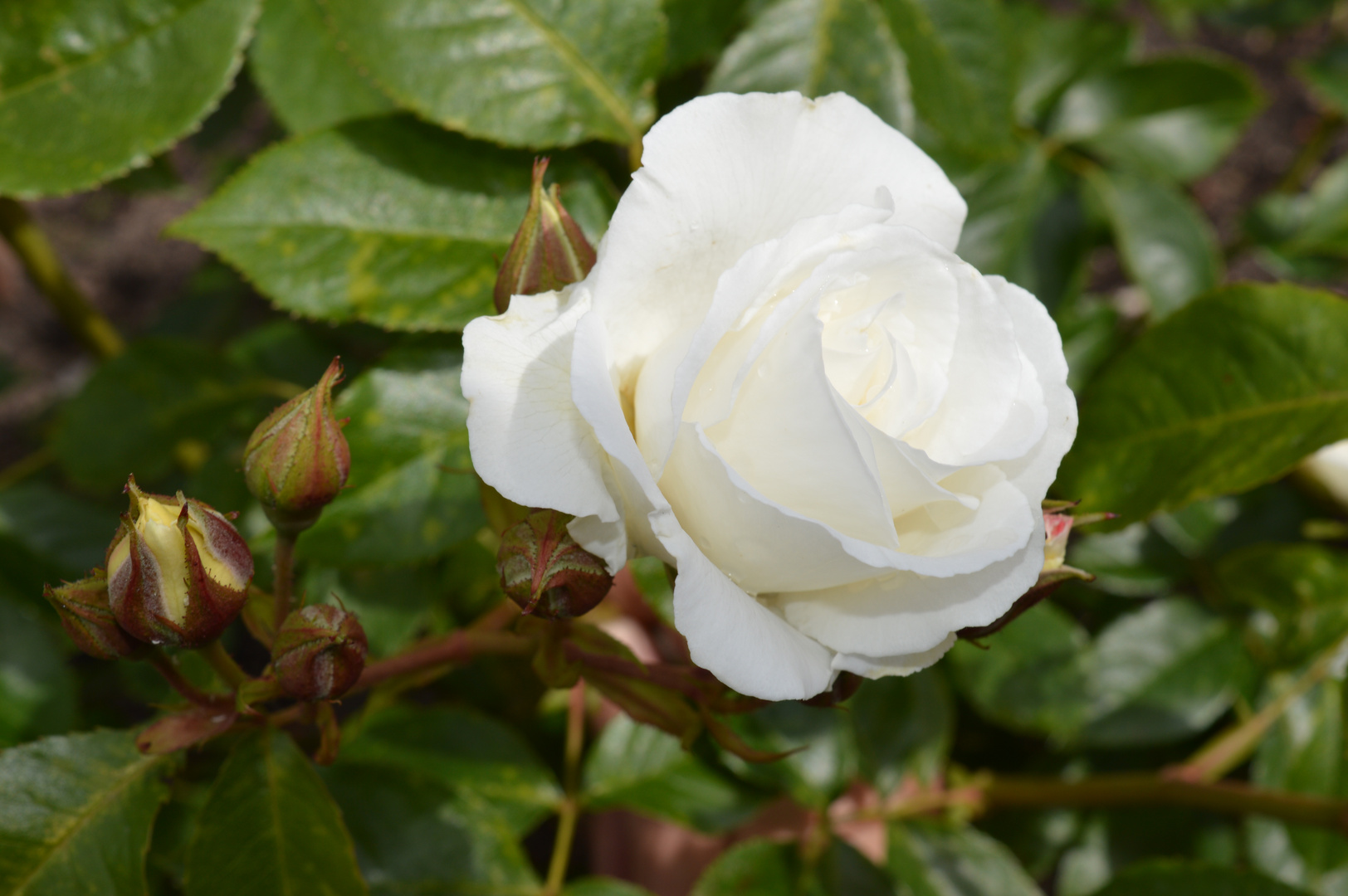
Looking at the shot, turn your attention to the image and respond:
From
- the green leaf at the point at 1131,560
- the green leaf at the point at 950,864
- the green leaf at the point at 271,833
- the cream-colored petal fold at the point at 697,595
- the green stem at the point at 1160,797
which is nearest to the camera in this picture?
the cream-colored petal fold at the point at 697,595

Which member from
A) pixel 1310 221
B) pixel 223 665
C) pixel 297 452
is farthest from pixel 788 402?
pixel 1310 221

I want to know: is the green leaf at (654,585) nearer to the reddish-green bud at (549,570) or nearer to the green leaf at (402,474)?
the green leaf at (402,474)

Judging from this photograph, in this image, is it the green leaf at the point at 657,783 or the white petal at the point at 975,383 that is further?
the green leaf at the point at 657,783

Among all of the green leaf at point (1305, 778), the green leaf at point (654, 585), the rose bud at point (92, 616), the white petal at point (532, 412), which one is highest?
the white petal at point (532, 412)

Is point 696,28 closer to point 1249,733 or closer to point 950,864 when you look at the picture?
point 950,864

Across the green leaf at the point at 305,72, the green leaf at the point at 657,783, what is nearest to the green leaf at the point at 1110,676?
the green leaf at the point at 657,783

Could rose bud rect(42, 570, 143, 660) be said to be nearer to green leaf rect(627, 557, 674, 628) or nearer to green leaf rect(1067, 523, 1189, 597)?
green leaf rect(627, 557, 674, 628)
